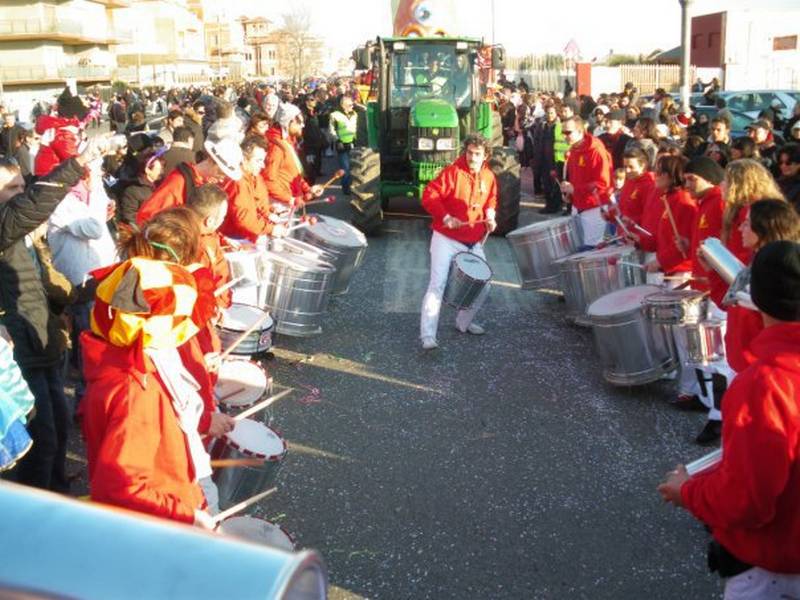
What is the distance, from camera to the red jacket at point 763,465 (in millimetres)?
2230

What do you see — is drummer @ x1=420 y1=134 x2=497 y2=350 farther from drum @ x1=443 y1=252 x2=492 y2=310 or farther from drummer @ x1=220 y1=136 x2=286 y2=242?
drummer @ x1=220 y1=136 x2=286 y2=242

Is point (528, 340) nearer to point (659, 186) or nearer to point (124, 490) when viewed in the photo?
point (659, 186)

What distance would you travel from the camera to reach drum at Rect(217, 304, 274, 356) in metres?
5.21

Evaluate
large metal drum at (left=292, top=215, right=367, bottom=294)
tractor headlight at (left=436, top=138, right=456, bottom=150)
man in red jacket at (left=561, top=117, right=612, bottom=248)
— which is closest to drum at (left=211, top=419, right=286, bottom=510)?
large metal drum at (left=292, top=215, right=367, bottom=294)

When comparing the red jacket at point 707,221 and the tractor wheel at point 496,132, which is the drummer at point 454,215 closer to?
the red jacket at point 707,221

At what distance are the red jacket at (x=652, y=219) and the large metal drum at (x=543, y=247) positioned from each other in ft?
3.49

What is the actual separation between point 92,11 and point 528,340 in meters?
67.1

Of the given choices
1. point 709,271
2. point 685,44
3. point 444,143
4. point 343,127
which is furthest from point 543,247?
point 343,127

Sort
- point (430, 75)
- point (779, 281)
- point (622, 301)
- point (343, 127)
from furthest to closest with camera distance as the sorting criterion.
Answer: point (343, 127) → point (430, 75) → point (622, 301) → point (779, 281)

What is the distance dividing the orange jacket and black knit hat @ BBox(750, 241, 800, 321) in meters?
3.36

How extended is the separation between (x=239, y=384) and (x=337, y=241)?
10.9 ft

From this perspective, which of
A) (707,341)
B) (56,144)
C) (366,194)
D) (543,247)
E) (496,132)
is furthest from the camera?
(496,132)

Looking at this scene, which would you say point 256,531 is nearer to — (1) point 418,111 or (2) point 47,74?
(1) point 418,111

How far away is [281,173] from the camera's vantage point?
342 inches
